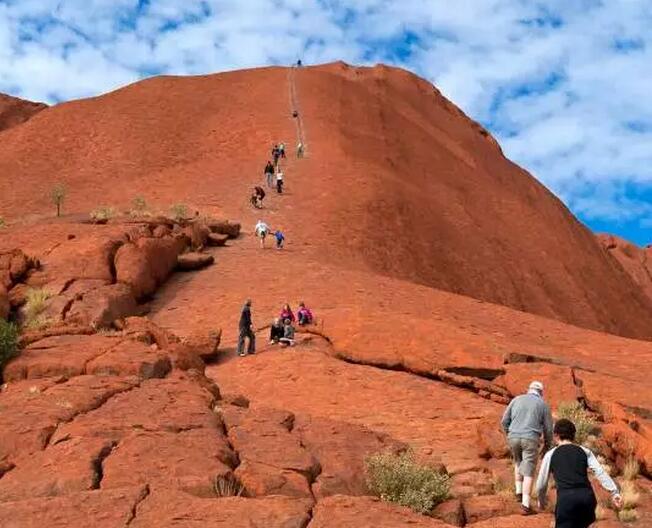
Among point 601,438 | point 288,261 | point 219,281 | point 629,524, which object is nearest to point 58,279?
point 219,281

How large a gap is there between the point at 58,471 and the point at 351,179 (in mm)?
36139

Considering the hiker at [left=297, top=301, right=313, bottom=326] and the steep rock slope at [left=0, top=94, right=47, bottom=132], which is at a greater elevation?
the steep rock slope at [left=0, top=94, right=47, bottom=132]

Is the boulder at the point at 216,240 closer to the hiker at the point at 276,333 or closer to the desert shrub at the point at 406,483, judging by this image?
the hiker at the point at 276,333

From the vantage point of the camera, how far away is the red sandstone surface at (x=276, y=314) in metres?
9.40

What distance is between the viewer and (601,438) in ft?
43.2

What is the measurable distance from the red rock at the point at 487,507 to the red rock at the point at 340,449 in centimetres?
124

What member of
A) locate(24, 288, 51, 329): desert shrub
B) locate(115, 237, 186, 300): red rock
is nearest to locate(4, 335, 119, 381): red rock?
locate(24, 288, 51, 329): desert shrub

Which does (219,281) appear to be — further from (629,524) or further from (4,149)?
(4,149)

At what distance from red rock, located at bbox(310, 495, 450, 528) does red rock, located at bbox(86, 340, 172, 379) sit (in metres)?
5.53

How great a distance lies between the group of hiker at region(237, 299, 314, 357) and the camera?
62.0ft

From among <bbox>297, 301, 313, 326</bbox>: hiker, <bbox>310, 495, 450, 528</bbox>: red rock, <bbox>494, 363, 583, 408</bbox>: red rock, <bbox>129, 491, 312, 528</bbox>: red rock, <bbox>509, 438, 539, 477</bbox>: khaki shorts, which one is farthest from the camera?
<bbox>297, 301, 313, 326</bbox>: hiker

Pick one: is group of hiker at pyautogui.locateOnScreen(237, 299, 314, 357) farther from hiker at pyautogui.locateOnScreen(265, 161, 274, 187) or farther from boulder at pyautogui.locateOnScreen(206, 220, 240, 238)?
hiker at pyautogui.locateOnScreen(265, 161, 274, 187)

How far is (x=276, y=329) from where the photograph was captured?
64.1 feet

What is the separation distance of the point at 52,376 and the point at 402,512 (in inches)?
274
